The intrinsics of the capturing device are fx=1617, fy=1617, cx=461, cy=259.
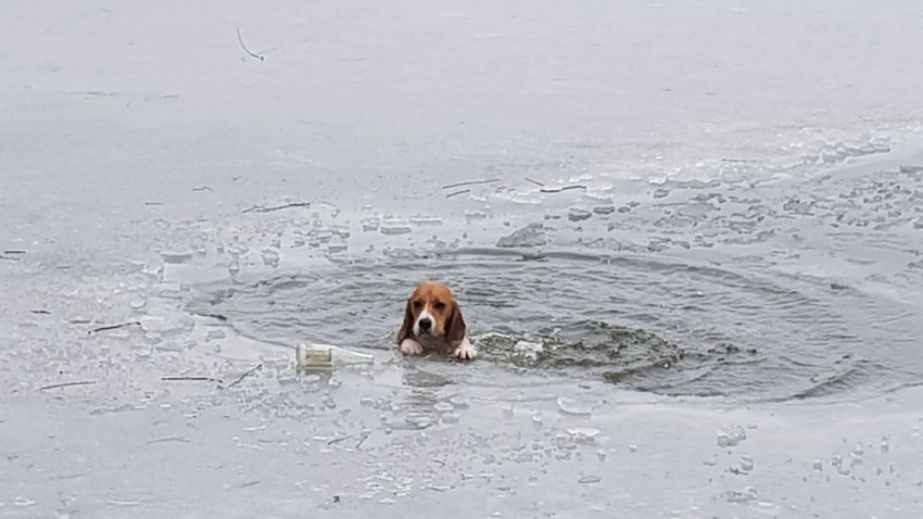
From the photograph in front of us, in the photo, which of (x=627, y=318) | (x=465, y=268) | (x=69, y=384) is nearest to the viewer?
(x=69, y=384)

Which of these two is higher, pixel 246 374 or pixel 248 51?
pixel 248 51

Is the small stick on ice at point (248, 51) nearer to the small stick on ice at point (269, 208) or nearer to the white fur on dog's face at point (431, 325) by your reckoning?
the small stick on ice at point (269, 208)

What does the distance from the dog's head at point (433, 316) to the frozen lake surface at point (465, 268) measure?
0.15 m

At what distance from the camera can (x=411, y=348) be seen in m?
7.25

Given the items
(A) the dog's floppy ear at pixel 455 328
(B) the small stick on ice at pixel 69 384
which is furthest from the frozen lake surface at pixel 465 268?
(A) the dog's floppy ear at pixel 455 328

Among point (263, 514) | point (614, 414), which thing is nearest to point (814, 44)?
point (614, 414)

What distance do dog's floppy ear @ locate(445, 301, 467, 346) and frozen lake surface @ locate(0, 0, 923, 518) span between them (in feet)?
0.47

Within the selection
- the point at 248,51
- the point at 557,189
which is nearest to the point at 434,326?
the point at 557,189

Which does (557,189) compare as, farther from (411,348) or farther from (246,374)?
(246,374)

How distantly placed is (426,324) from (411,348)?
15 centimetres

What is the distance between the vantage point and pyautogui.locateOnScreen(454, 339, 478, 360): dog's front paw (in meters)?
7.14

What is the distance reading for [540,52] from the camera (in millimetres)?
15281

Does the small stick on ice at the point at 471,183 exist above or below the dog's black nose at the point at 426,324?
below

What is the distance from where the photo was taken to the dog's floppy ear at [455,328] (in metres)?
7.27
